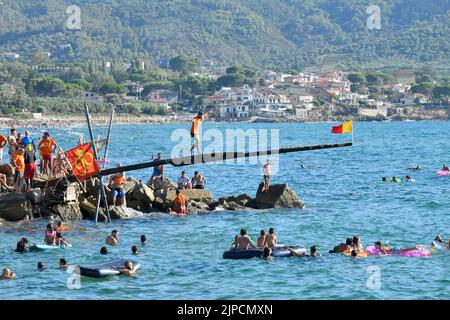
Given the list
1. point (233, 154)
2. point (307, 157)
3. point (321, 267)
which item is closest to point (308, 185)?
point (233, 154)

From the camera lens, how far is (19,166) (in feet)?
112

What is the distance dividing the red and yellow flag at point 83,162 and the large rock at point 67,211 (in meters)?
1.83

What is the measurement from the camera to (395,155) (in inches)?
3743

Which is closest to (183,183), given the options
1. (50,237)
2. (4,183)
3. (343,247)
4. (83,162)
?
(83,162)

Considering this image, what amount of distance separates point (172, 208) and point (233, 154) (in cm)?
522

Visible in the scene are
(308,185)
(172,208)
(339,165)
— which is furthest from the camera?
(339,165)

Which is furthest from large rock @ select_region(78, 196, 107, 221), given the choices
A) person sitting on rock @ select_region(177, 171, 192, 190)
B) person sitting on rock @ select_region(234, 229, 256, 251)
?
person sitting on rock @ select_region(234, 229, 256, 251)

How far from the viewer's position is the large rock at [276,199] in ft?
129

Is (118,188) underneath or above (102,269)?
above

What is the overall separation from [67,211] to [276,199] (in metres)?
8.81

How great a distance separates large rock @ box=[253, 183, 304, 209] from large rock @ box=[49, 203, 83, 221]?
7.94 metres

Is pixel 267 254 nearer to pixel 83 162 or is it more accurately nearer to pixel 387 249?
pixel 387 249
